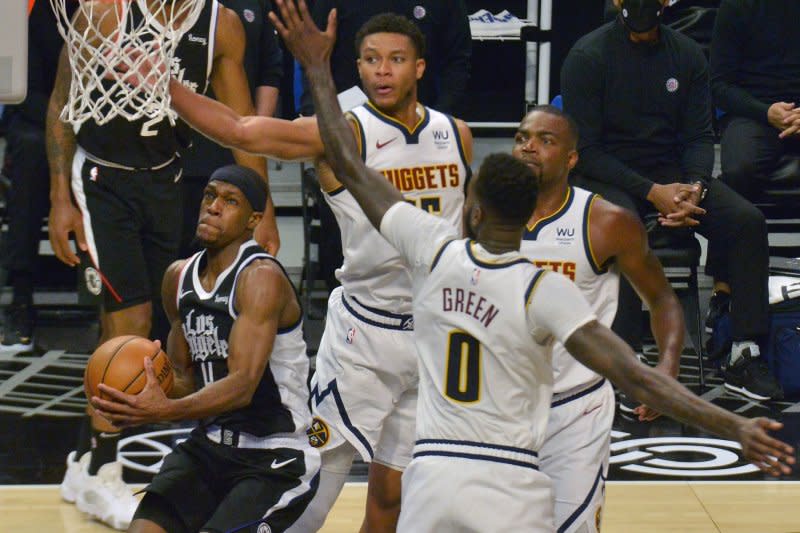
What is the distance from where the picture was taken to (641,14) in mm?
6738

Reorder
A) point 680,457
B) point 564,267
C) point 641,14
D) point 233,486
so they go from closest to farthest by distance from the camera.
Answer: point 233,486
point 564,267
point 680,457
point 641,14

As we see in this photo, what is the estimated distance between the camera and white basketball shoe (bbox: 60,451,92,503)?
5195 mm

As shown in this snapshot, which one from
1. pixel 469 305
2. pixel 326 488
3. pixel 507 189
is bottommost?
pixel 326 488

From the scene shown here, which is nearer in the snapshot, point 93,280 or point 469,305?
point 469,305

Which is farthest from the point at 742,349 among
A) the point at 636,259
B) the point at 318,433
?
the point at 318,433

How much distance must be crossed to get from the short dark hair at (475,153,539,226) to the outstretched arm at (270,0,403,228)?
1.17 ft

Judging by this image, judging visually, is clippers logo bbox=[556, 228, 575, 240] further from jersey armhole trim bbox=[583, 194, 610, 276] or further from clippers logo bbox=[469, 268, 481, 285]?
clippers logo bbox=[469, 268, 481, 285]

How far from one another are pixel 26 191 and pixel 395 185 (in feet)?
11.7

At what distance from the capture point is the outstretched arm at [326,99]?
3746mm

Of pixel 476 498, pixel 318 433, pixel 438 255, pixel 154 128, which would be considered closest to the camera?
pixel 476 498

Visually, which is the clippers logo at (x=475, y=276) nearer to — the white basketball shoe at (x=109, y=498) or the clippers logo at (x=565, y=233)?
the clippers logo at (x=565, y=233)

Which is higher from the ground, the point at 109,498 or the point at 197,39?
the point at 197,39

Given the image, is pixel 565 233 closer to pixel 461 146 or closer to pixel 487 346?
pixel 461 146

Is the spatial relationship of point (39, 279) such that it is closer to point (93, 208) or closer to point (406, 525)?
point (93, 208)
